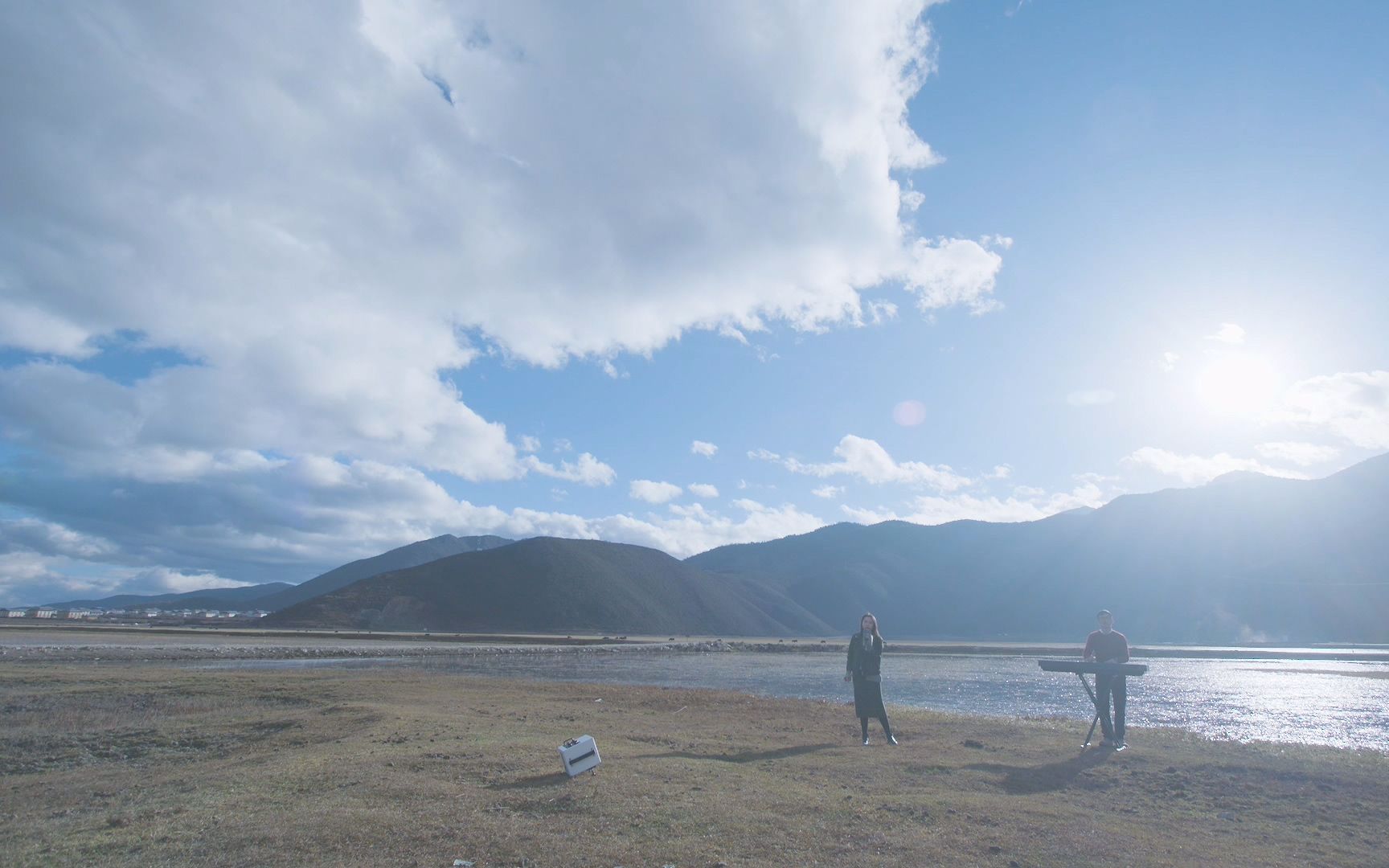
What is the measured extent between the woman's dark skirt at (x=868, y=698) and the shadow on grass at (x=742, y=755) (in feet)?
4.20

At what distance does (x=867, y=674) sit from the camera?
50.2 ft

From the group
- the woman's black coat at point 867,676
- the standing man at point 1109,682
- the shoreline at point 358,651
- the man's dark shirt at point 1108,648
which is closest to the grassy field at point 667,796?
the standing man at point 1109,682

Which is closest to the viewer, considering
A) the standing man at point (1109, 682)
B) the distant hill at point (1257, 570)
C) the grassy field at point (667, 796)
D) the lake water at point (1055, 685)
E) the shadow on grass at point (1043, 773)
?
the grassy field at point (667, 796)

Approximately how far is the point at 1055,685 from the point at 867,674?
112ft

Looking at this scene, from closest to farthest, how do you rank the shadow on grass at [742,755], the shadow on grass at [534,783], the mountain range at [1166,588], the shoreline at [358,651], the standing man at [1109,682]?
the shadow on grass at [534,783] → the shadow on grass at [742,755] → the standing man at [1109,682] → the shoreline at [358,651] → the mountain range at [1166,588]

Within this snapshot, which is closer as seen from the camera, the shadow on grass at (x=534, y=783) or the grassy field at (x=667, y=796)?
the grassy field at (x=667, y=796)

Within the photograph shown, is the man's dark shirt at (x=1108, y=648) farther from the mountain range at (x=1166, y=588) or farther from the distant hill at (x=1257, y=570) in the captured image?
the distant hill at (x=1257, y=570)

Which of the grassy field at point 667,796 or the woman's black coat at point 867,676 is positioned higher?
the woman's black coat at point 867,676

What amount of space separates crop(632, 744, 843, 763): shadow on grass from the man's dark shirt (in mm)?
6236

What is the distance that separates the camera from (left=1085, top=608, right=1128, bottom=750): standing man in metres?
15.0

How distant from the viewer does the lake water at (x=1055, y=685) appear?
2431 centimetres

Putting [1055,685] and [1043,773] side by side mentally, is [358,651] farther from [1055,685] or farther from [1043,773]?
[1043,773]

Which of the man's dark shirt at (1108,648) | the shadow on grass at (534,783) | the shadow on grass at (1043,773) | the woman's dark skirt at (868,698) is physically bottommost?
the shadow on grass at (1043,773)

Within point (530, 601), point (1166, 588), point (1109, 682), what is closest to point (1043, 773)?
point (1109, 682)
